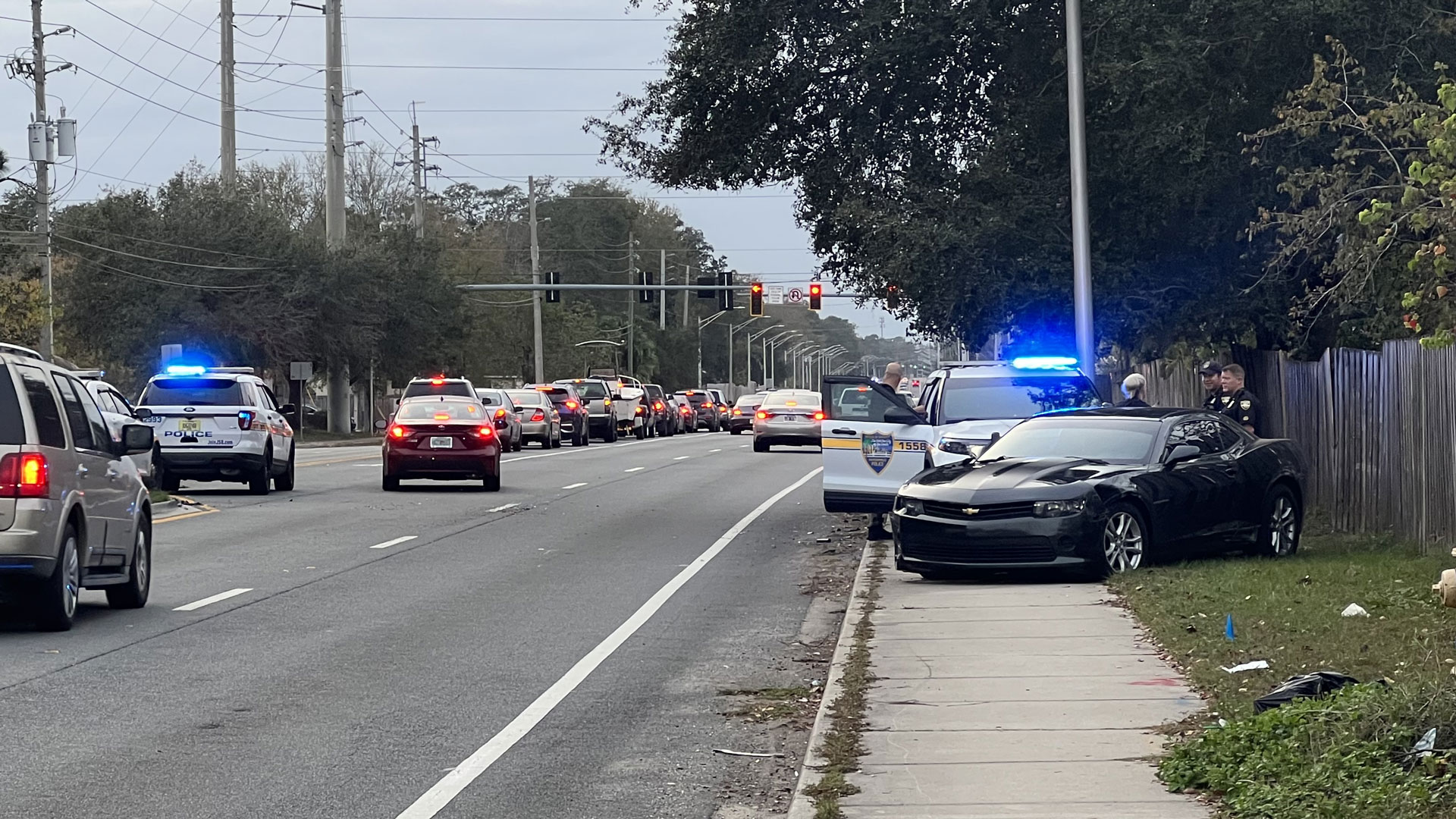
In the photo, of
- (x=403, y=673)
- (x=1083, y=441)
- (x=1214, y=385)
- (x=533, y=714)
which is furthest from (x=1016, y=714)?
(x=1214, y=385)

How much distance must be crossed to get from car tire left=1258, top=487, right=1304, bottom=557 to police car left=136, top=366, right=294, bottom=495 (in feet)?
51.7

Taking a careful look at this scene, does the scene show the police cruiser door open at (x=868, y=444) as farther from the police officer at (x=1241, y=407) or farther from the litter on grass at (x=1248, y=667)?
the litter on grass at (x=1248, y=667)

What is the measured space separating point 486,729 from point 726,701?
4.90 feet

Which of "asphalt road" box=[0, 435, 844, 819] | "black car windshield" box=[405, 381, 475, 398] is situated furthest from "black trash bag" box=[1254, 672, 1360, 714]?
"black car windshield" box=[405, 381, 475, 398]

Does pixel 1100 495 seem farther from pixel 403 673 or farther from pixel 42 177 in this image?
pixel 42 177

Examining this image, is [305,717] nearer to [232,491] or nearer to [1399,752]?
[1399,752]

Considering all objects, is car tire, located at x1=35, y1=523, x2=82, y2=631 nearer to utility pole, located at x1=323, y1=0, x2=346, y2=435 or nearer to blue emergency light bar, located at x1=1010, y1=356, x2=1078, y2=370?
blue emergency light bar, located at x1=1010, y1=356, x2=1078, y2=370

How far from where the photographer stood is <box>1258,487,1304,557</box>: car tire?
16453mm

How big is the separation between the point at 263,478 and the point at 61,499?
15.7 metres

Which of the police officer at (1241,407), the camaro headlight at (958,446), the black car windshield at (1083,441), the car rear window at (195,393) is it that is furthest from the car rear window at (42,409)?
the car rear window at (195,393)

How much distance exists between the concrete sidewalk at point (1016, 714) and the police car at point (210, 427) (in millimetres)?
16034

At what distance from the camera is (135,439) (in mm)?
13820

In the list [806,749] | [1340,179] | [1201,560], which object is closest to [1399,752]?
[806,749]

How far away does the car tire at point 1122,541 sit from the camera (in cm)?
1515
